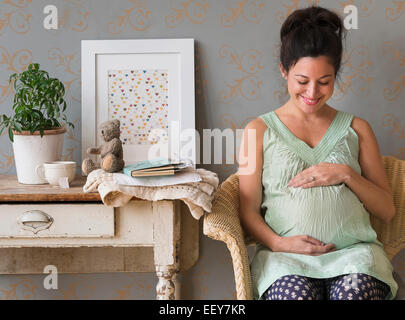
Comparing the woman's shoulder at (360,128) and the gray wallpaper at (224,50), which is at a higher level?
the gray wallpaper at (224,50)

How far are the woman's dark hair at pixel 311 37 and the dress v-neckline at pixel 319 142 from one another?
182mm

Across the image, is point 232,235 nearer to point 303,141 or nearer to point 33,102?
point 303,141

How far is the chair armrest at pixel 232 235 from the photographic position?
1.47m

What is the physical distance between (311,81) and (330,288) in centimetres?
61

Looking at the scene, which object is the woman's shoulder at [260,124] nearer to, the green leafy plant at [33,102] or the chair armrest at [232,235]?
the chair armrest at [232,235]

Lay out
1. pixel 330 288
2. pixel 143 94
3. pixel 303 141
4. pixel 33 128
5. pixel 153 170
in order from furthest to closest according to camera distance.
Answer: pixel 143 94
pixel 33 128
pixel 303 141
pixel 153 170
pixel 330 288

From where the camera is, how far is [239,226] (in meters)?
1.62

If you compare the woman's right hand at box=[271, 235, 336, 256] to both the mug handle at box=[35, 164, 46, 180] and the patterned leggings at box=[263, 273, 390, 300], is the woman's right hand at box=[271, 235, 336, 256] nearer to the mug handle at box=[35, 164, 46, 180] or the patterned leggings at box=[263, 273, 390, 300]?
the patterned leggings at box=[263, 273, 390, 300]

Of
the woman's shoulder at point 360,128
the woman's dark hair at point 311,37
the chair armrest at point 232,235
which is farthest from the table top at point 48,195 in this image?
the woman's shoulder at point 360,128

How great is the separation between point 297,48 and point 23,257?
4.27 feet

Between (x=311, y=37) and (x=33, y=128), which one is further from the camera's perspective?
(x=33, y=128)

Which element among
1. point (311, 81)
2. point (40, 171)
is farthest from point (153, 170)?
point (311, 81)
